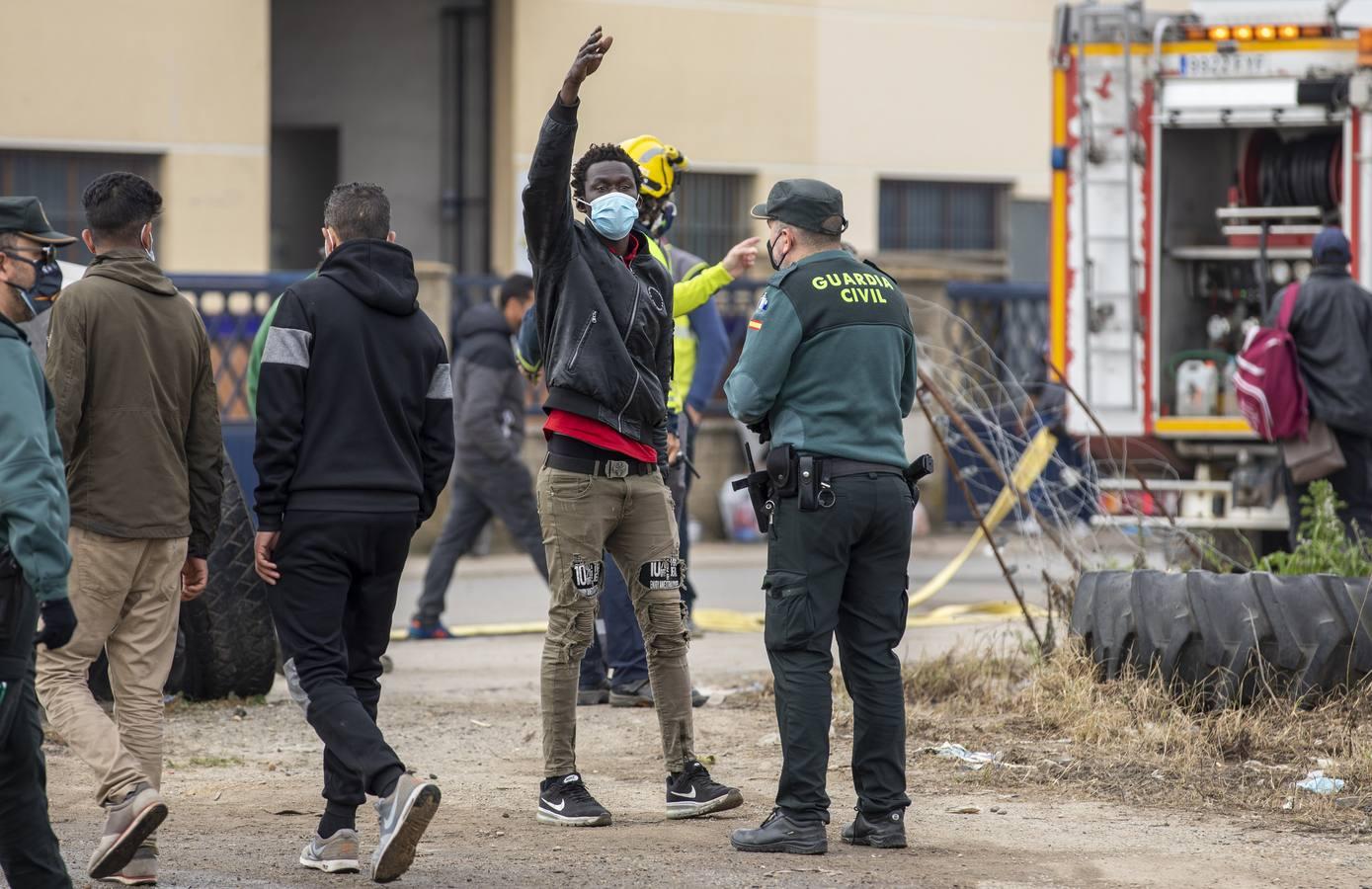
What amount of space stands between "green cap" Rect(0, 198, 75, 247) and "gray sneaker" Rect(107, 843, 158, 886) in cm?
161

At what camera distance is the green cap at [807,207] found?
18.9 feet

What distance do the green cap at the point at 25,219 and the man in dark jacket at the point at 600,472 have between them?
1.42m

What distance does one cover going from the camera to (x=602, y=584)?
611 centimetres

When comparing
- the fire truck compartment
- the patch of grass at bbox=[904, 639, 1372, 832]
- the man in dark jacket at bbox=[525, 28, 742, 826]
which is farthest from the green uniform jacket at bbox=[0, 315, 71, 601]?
the fire truck compartment

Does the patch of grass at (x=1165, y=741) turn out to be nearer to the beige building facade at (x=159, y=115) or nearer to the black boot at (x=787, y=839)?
the black boot at (x=787, y=839)

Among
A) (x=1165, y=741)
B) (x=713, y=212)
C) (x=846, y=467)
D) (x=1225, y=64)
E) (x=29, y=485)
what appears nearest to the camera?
(x=29, y=485)

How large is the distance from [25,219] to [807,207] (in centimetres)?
215

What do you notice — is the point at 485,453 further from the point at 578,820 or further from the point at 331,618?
the point at 331,618

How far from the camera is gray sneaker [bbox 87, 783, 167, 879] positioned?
16.7 feet

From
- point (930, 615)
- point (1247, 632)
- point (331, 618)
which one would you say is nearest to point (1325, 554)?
point (1247, 632)

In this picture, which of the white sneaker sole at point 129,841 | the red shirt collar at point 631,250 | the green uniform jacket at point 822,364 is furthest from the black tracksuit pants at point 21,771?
the red shirt collar at point 631,250

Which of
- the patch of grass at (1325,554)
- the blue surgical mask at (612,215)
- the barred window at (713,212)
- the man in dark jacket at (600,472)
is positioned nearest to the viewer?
the man in dark jacket at (600,472)

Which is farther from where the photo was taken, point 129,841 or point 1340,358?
point 1340,358

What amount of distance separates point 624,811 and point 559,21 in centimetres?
1391
